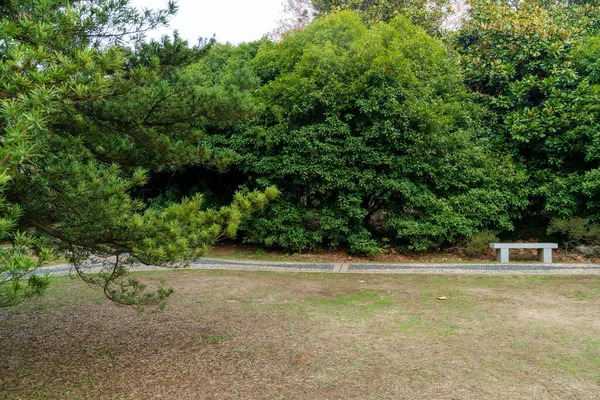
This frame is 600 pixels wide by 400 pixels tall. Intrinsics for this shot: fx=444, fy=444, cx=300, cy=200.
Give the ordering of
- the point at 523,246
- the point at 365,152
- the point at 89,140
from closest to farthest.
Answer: the point at 89,140 → the point at 523,246 → the point at 365,152

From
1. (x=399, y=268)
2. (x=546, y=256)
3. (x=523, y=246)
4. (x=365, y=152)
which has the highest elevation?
(x=365, y=152)

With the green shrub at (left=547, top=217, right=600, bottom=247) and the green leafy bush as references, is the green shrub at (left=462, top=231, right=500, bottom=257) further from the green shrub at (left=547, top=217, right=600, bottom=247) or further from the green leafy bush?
the green shrub at (left=547, top=217, right=600, bottom=247)

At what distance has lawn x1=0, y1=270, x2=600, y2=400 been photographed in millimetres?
3293

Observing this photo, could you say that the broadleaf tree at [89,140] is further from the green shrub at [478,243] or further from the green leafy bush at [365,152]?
the green shrub at [478,243]

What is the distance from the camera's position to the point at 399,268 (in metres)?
8.23

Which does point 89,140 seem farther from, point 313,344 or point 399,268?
point 399,268

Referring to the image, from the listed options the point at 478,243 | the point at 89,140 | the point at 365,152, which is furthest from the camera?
the point at 478,243

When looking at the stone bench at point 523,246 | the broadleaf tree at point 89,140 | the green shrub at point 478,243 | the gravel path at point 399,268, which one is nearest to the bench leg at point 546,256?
the stone bench at point 523,246

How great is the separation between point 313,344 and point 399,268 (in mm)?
4397

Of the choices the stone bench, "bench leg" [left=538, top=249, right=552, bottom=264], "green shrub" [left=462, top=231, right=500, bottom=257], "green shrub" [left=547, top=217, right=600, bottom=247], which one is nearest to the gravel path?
the stone bench

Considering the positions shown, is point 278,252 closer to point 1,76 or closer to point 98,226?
point 98,226

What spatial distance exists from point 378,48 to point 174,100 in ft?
21.3

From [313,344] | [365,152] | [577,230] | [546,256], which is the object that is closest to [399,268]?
[365,152]

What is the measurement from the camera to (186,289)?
6586 millimetres
